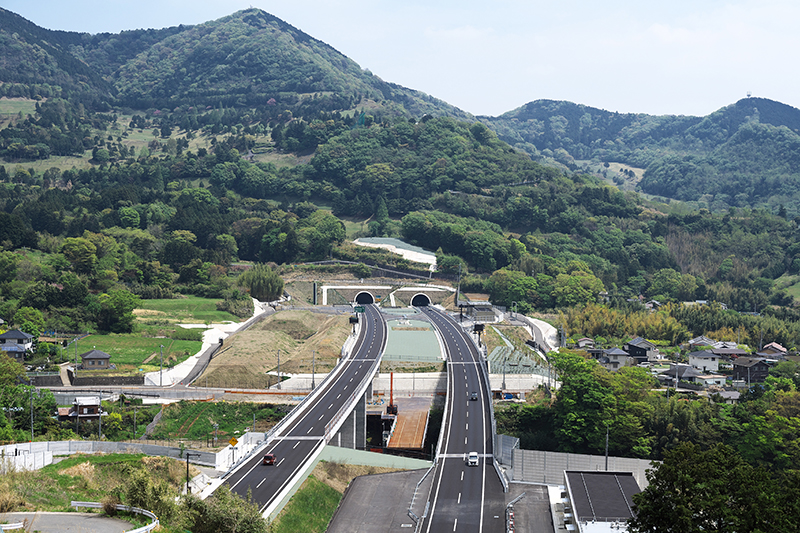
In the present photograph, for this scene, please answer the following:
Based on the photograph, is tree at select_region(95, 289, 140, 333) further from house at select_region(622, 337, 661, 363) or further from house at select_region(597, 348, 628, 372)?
house at select_region(622, 337, 661, 363)

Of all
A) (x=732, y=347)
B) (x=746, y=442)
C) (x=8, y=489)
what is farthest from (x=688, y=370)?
(x=8, y=489)

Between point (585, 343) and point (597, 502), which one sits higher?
point (597, 502)

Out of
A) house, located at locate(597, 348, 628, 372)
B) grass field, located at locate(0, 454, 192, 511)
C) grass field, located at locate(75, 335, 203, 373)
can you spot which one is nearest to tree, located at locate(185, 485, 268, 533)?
grass field, located at locate(0, 454, 192, 511)

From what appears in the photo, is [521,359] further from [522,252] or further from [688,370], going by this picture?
[522,252]

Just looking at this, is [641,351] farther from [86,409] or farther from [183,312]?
[86,409]

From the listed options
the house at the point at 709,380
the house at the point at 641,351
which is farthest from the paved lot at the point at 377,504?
the house at the point at 641,351

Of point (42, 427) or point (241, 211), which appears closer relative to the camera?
point (42, 427)

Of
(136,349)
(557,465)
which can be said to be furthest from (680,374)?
(136,349)
